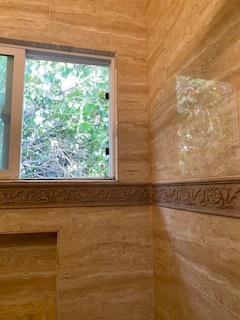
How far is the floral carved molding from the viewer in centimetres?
104

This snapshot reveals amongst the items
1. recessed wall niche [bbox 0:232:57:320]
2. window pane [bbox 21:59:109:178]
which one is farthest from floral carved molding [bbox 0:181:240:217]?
recessed wall niche [bbox 0:232:57:320]

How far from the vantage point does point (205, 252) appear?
3.12 ft

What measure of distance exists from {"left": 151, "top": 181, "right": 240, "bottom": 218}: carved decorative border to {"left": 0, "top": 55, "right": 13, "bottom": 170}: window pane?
2.93 feet

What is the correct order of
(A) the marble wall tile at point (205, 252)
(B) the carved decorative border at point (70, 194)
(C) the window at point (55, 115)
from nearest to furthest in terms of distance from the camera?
1. (A) the marble wall tile at point (205, 252)
2. (B) the carved decorative border at point (70, 194)
3. (C) the window at point (55, 115)

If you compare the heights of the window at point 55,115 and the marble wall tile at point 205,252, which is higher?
the window at point 55,115

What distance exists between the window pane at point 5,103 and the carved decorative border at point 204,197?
0.89m

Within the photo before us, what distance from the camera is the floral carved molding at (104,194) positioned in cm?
104

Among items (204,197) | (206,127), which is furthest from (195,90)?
(204,197)

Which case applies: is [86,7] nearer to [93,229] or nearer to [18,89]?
[18,89]

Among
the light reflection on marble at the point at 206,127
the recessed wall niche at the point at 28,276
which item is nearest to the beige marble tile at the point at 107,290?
the recessed wall niche at the point at 28,276

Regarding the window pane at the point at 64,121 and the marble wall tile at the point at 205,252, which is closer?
the marble wall tile at the point at 205,252

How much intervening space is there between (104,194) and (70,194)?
0.19 meters

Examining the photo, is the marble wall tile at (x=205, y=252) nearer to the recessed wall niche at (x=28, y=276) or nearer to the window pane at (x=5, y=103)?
the recessed wall niche at (x=28, y=276)

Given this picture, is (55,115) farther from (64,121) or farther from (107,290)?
(107,290)
